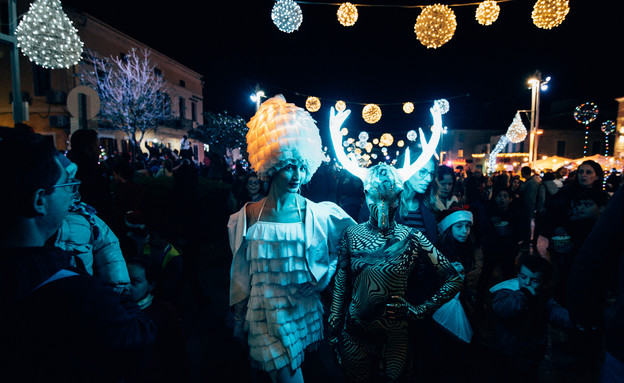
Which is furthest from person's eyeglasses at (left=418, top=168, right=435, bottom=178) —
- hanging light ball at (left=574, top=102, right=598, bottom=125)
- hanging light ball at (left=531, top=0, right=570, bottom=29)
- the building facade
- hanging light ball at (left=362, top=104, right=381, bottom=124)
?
the building facade

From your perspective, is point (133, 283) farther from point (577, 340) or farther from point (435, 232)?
point (577, 340)

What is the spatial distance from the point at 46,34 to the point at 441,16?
6633 mm

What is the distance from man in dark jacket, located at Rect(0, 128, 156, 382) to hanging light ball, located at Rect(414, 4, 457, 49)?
612 cm

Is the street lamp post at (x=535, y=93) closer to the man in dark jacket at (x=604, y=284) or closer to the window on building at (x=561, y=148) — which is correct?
the man in dark jacket at (x=604, y=284)

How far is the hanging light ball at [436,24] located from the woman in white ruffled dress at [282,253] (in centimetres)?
435

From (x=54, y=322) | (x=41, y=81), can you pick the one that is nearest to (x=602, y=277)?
(x=54, y=322)

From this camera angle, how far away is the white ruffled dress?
2.41m

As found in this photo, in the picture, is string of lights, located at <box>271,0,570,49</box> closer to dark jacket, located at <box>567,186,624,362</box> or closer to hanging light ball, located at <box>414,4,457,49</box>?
hanging light ball, located at <box>414,4,457,49</box>

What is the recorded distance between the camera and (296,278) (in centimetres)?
249

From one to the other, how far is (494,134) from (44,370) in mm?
56531

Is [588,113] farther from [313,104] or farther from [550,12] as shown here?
[313,104]

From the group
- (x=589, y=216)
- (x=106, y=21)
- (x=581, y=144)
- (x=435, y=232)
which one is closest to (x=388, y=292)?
(x=435, y=232)

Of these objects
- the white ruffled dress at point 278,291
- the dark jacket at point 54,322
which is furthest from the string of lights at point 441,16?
the dark jacket at point 54,322

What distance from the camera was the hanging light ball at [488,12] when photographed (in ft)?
18.7
